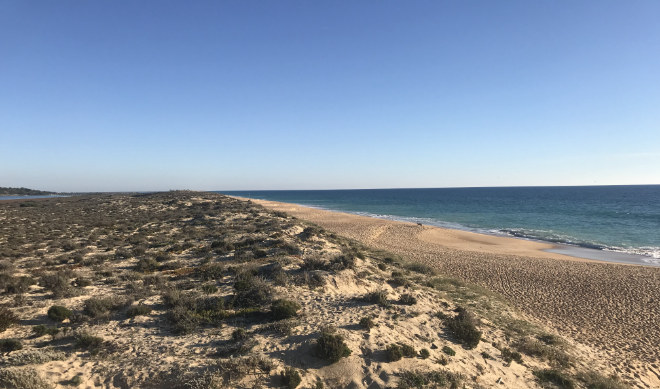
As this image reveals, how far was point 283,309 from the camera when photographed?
10422 mm

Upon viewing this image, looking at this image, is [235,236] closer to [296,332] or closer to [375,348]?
[296,332]

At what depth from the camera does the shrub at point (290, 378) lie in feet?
23.8

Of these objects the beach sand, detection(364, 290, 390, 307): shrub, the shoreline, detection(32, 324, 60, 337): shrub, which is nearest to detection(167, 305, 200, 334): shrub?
detection(32, 324, 60, 337): shrub

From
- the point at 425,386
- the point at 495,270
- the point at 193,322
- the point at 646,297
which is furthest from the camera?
the point at 495,270

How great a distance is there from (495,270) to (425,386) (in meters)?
17.5

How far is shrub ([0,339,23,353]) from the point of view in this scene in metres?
7.99

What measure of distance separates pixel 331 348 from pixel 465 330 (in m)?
5.18

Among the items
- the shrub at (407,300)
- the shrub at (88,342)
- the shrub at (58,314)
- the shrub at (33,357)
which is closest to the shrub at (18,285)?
the shrub at (58,314)

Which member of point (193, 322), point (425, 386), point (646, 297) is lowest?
point (646, 297)

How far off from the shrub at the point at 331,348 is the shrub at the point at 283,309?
2.02 meters

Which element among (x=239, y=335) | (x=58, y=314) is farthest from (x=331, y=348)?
(x=58, y=314)

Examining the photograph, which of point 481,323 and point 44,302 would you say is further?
point 481,323

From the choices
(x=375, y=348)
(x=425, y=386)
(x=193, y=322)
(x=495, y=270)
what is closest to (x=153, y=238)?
(x=193, y=322)

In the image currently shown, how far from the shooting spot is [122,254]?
17.9 metres
